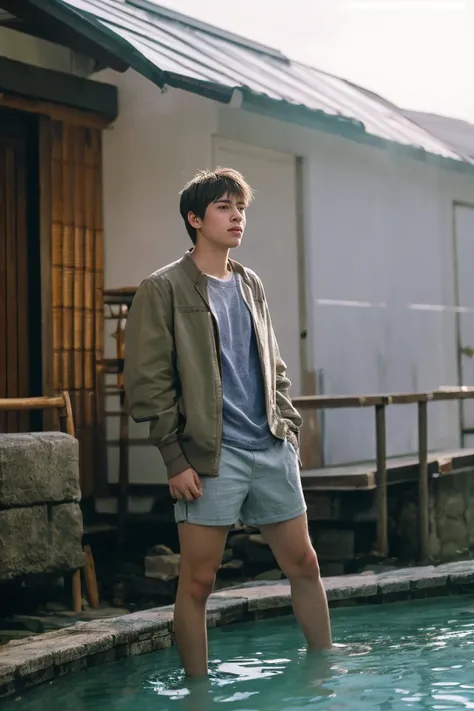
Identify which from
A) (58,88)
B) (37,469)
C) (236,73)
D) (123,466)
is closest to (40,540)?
(37,469)

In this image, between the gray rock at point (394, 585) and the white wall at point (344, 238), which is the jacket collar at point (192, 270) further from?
the white wall at point (344, 238)

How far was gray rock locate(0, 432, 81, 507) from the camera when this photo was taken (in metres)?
6.18

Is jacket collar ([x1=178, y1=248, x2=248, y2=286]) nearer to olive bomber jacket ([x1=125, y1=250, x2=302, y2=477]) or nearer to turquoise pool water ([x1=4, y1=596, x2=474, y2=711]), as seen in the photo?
olive bomber jacket ([x1=125, y1=250, x2=302, y2=477])

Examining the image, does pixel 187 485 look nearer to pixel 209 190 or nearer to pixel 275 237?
pixel 209 190

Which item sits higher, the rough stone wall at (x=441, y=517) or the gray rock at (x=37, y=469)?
the gray rock at (x=37, y=469)

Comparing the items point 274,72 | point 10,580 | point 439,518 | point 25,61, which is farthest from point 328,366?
Result: point 10,580

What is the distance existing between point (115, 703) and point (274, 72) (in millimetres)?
7844

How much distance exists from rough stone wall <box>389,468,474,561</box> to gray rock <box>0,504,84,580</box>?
3544 mm

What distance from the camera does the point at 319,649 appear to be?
4.98 m

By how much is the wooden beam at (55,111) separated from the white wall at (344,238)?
223mm

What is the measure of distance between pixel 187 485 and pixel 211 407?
1.01 feet

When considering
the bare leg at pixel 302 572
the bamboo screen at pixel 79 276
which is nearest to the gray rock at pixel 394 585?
the bare leg at pixel 302 572

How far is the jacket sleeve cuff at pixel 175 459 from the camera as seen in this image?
4.51m

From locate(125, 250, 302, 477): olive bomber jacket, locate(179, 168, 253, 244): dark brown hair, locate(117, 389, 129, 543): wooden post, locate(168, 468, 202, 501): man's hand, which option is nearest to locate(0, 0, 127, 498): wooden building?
locate(117, 389, 129, 543): wooden post
